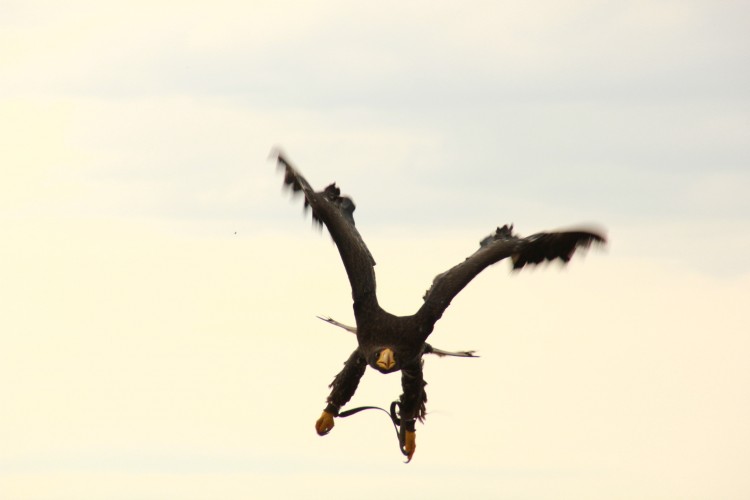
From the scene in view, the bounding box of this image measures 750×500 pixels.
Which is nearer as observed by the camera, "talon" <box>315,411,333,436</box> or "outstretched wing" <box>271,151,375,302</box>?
"outstretched wing" <box>271,151,375,302</box>

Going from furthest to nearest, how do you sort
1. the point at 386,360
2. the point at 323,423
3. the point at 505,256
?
the point at 323,423 → the point at 505,256 → the point at 386,360

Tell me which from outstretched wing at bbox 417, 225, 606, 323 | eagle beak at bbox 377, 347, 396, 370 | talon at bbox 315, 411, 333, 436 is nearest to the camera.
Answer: eagle beak at bbox 377, 347, 396, 370

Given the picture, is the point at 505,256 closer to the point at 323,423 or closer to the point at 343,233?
the point at 343,233

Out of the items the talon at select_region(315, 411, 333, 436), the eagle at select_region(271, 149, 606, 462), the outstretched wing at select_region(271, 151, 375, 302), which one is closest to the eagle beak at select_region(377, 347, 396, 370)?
the eagle at select_region(271, 149, 606, 462)

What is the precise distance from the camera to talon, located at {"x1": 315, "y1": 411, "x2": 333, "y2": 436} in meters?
46.1

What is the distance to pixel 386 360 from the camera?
43000 mm

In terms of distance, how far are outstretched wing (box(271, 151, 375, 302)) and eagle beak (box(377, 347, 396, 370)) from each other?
1409 mm

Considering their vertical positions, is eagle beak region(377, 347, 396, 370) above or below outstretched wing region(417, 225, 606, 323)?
below

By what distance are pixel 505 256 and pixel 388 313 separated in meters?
2.65

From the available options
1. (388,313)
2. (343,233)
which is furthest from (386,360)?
(343,233)

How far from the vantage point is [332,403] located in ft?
151

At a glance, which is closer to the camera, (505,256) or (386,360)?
(386,360)

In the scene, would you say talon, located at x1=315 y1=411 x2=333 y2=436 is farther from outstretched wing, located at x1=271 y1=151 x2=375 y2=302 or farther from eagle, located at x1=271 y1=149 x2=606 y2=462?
outstretched wing, located at x1=271 y1=151 x2=375 y2=302

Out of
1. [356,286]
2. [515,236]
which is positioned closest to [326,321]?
[356,286]
